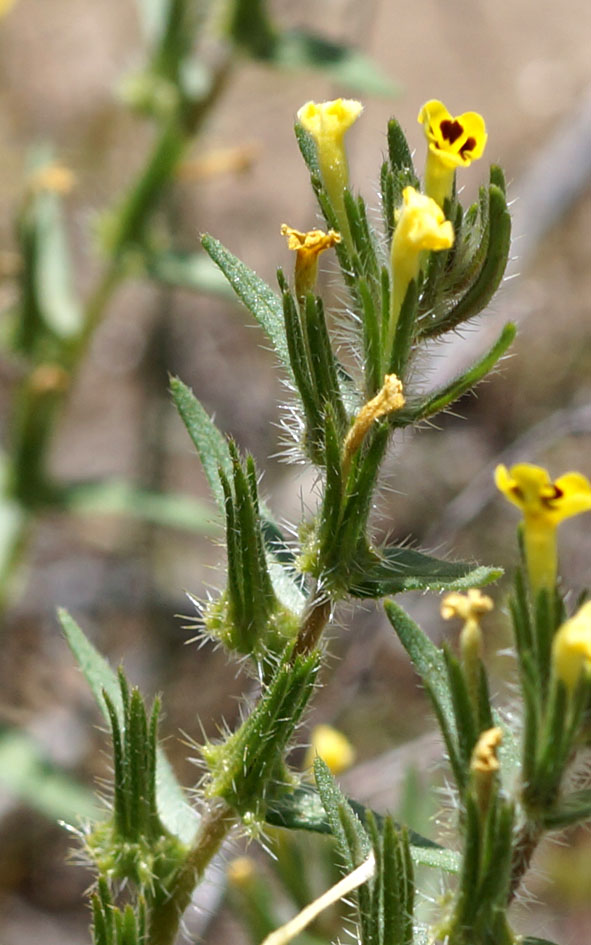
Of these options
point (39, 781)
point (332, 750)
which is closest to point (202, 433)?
point (332, 750)

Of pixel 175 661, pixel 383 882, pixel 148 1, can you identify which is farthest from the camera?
pixel 175 661

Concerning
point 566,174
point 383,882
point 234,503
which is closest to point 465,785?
point 383,882

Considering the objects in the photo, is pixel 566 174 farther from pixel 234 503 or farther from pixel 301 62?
pixel 234 503

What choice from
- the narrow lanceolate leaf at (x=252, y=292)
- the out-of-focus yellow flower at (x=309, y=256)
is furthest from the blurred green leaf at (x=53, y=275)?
the out-of-focus yellow flower at (x=309, y=256)

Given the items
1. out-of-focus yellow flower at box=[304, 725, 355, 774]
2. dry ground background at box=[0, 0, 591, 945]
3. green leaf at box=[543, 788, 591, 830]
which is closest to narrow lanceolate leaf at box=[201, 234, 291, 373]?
green leaf at box=[543, 788, 591, 830]

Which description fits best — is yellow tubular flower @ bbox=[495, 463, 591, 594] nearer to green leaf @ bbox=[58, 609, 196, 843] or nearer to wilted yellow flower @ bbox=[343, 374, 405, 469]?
wilted yellow flower @ bbox=[343, 374, 405, 469]
